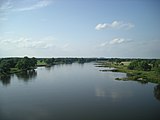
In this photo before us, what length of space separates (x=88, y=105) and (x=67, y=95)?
4.03 meters

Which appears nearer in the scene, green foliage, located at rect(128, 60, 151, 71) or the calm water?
the calm water

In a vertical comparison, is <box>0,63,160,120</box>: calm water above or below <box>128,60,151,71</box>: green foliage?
below

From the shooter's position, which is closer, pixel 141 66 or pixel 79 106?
pixel 79 106

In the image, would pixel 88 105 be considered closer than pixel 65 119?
No

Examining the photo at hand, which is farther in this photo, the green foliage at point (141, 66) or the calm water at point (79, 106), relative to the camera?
the green foliage at point (141, 66)

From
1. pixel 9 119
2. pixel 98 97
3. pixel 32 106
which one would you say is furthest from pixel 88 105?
pixel 9 119

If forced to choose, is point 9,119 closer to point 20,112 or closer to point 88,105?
point 20,112

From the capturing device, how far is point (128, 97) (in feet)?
62.4

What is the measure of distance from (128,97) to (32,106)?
906 cm

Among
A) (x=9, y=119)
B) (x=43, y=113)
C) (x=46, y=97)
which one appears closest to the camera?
(x=9, y=119)

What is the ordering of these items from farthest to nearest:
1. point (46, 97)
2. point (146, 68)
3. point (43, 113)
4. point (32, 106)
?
point (146, 68)
point (46, 97)
point (32, 106)
point (43, 113)

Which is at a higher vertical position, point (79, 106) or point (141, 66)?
point (141, 66)

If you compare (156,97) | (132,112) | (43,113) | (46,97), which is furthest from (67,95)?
(156,97)

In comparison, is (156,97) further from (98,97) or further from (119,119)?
(119,119)
